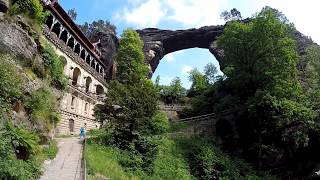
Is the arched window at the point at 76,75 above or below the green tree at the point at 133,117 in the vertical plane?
above

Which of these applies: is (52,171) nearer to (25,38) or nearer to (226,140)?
(25,38)

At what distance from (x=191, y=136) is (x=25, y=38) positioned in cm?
2313

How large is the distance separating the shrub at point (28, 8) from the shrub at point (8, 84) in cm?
581

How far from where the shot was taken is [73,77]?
53094 mm

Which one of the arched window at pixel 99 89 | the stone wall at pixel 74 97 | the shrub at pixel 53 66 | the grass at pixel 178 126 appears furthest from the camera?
the arched window at pixel 99 89

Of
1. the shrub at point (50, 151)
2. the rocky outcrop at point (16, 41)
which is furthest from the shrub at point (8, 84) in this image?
the shrub at point (50, 151)

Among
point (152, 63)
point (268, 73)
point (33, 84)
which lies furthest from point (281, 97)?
point (152, 63)

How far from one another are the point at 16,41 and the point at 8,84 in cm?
416

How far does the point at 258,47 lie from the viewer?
46.9m

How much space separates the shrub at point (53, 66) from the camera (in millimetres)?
28173

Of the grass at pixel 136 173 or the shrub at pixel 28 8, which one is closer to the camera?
the grass at pixel 136 173

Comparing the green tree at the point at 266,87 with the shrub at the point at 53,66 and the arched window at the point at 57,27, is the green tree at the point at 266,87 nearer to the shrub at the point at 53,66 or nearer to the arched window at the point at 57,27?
the shrub at the point at 53,66

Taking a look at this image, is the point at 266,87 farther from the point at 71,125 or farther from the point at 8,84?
the point at 8,84

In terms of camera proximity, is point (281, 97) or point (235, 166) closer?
point (235, 166)
